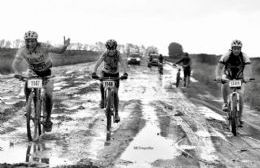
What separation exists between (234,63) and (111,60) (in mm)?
3082

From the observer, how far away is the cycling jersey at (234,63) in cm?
1139

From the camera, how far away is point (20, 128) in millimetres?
10656

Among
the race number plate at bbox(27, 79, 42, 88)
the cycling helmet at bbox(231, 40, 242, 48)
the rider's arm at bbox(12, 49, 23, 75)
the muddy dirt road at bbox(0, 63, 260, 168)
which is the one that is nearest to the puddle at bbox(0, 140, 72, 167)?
the muddy dirt road at bbox(0, 63, 260, 168)

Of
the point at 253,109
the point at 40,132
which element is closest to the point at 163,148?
the point at 40,132

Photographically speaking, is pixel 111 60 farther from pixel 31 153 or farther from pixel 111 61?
pixel 31 153

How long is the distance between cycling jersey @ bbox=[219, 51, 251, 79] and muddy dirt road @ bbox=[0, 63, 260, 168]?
146 cm

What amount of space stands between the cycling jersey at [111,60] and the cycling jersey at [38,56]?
1745 mm

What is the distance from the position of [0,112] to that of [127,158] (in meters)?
6.50

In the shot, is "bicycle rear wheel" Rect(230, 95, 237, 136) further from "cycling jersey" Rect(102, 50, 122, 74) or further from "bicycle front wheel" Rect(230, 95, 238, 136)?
"cycling jersey" Rect(102, 50, 122, 74)

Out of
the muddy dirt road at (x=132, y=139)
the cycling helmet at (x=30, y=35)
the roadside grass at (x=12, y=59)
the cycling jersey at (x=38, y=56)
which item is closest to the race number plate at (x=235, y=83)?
the muddy dirt road at (x=132, y=139)

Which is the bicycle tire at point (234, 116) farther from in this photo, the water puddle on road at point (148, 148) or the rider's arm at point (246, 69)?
the water puddle on road at point (148, 148)

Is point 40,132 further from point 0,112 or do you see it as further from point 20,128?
point 0,112

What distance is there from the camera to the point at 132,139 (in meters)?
9.71

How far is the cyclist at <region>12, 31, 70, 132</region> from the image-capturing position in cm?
941
